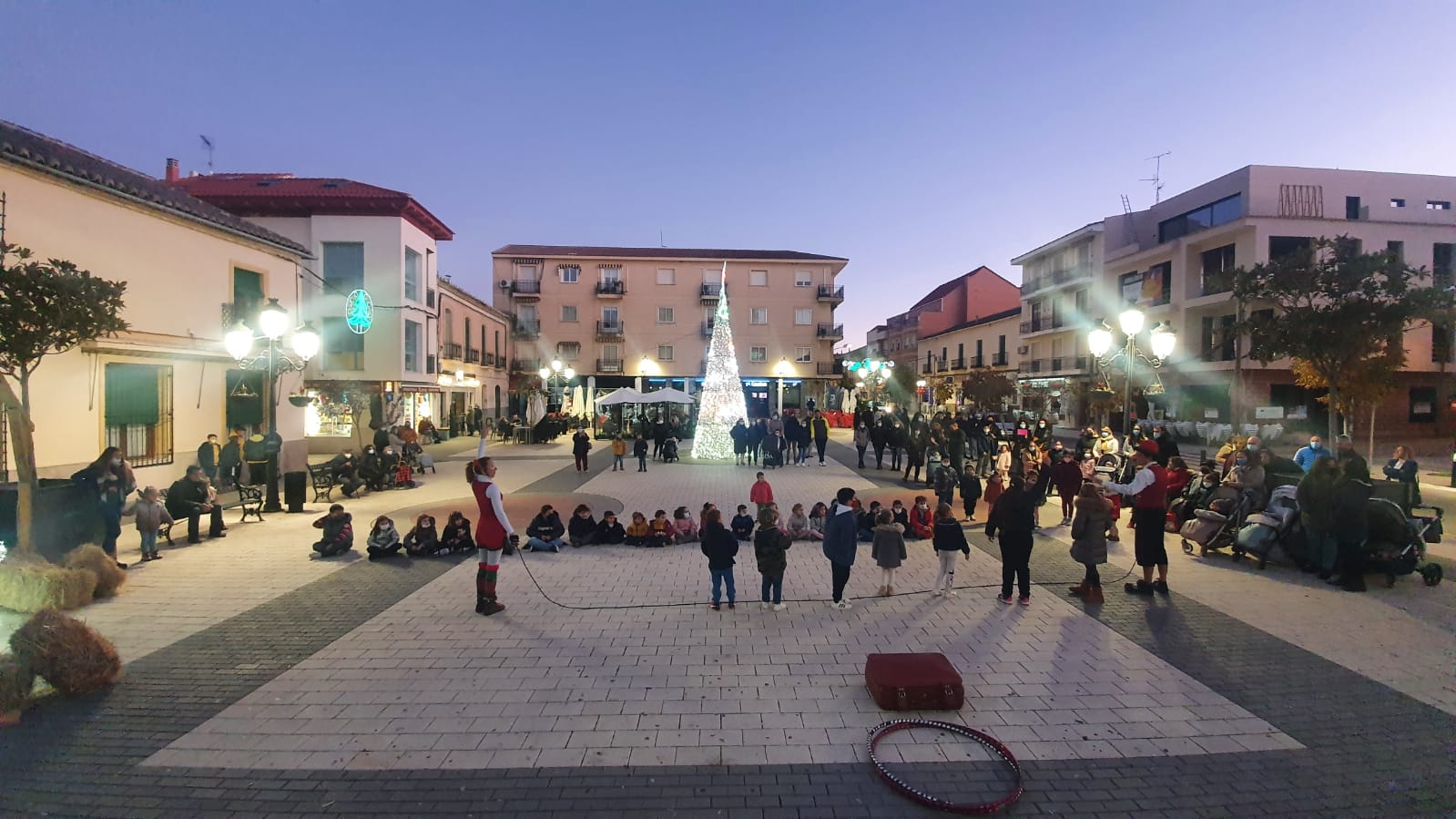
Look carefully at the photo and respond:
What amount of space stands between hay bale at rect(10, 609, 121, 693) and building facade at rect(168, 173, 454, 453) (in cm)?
1804

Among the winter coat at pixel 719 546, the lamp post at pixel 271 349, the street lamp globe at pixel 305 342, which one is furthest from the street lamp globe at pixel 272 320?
the winter coat at pixel 719 546

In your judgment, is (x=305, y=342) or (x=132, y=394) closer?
(x=305, y=342)

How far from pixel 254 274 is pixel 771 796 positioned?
18.0m

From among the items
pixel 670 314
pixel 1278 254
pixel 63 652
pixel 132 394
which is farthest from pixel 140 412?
pixel 1278 254

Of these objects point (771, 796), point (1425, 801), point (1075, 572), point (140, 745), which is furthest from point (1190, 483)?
point (140, 745)

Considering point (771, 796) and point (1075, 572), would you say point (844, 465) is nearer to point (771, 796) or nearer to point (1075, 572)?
point (1075, 572)

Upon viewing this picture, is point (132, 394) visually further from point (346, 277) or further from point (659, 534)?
point (346, 277)

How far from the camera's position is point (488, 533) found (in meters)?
6.86

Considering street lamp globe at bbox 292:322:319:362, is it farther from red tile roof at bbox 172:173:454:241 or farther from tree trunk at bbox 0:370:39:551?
red tile roof at bbox 172:173:454:241

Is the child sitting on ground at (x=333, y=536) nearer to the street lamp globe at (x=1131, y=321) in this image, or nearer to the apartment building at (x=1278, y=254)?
the street lamp globe at (x=1131, y=321)

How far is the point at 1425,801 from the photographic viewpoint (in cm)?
380

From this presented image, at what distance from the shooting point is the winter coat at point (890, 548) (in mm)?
7301

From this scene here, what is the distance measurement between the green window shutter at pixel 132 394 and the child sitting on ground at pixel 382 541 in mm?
6955

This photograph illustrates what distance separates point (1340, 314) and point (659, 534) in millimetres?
20066
